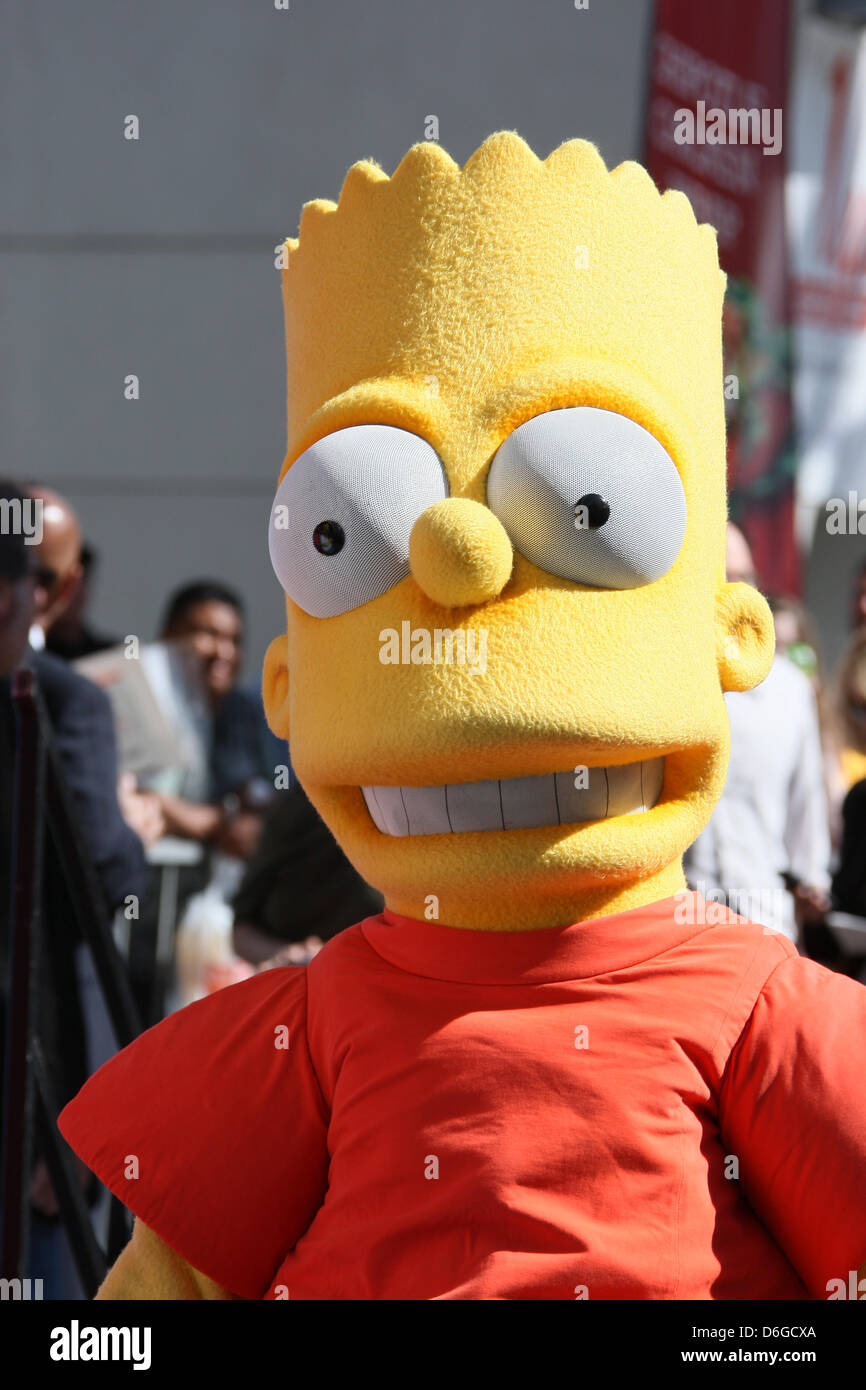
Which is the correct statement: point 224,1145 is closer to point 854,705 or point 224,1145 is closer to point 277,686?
point 277,686

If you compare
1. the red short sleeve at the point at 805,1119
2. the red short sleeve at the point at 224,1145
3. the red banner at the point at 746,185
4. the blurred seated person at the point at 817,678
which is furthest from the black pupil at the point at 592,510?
the red banner at the point at 746,185

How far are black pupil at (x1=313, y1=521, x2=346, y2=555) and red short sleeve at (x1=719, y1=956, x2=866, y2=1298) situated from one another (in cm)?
73

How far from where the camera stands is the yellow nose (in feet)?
5.26

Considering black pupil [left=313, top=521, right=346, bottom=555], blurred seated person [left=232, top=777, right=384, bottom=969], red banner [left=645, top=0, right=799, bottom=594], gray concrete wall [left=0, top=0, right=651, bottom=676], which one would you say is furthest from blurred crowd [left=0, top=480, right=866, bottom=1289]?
gray concrete wall [left=0, top=0, right=651, bottom=676]

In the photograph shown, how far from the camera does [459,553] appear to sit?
5.25 feet

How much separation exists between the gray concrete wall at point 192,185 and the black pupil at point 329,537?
6.65 meters

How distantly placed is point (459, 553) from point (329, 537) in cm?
22

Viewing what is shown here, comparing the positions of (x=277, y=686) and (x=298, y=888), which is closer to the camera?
(x=277, y=686)

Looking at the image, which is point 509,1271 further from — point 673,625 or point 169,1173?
point 673,625

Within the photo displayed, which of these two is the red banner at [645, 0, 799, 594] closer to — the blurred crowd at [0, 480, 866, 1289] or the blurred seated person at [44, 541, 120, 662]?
the blurred crowd at [0, 480, 866, 1289]

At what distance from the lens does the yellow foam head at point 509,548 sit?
1.65 metres

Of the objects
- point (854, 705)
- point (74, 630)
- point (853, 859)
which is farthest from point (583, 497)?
point (74, 630)
